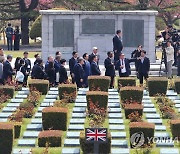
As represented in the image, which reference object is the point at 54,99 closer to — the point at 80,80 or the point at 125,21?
the point at 80,80

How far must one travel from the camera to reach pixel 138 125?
61.2 ft

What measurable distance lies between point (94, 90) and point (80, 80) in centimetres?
168

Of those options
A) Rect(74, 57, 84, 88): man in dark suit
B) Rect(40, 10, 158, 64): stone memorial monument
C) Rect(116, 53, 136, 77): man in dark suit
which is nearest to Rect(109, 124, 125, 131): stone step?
Rect(74, 57, 84, 88): man in dark suit

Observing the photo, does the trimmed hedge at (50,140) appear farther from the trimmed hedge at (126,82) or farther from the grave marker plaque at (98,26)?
the grave marker plaque at (98,26)

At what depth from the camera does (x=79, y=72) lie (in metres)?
26.3

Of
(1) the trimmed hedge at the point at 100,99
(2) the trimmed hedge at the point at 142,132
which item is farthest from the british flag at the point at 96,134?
(1) the trimmed hedge at the point at 100,99

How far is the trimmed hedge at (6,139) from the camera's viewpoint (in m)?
18.0

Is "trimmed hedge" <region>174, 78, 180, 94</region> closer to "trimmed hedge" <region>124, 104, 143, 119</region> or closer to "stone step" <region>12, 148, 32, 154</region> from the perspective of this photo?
"trimmed hedge" <region>124, 104, 143, 119</region>

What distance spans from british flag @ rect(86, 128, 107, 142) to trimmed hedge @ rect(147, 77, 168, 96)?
9.30 meters

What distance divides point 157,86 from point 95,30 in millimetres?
A: 10815

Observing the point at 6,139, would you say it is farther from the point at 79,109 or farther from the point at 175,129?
the point at 79,109

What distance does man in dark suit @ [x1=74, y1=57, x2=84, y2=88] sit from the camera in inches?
1036

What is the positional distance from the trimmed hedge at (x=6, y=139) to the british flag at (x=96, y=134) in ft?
8.02

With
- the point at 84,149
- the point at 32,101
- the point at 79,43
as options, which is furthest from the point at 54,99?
the point at 79,43
